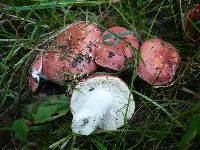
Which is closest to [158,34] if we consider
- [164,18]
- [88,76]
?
[164,18]

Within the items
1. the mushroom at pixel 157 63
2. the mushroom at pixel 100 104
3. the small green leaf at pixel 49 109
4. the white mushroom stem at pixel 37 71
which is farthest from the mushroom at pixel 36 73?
the mushroom at pixel 157 63

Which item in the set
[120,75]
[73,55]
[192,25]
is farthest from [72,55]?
[192,25]

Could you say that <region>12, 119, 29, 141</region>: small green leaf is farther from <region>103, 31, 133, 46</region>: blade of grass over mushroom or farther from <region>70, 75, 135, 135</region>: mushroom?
<region>103, 31, 133, 46</region>: blade of grass over mushroom

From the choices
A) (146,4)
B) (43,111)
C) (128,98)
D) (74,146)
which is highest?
(146,4)

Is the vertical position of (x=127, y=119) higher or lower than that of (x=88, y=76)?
lower

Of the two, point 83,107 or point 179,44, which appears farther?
point 179,44

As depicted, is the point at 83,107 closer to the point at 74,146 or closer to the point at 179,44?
the point at 74,146

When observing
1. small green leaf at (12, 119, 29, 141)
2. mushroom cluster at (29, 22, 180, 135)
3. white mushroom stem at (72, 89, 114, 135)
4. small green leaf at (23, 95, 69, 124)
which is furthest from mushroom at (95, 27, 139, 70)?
small green leaf at (12, 119, 29, 141)
